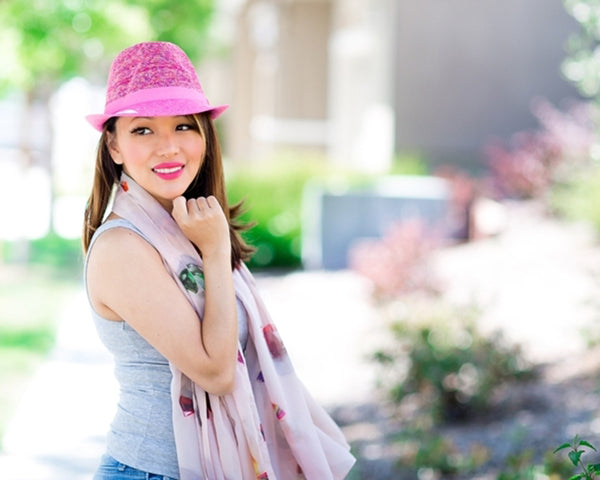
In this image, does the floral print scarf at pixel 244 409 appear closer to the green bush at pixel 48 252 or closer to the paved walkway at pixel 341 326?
the paved walkway at pixel 341 326

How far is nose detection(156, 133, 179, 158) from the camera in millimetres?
2527

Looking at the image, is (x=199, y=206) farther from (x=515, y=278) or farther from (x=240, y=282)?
(x=515, y=278)

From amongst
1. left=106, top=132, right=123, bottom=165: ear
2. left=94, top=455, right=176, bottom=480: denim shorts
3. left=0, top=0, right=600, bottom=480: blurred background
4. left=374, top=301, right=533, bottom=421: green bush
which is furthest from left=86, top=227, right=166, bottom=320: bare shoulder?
left=374, top=301, right=533, bottom=421: green bush

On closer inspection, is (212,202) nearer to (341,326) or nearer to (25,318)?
(341,326)

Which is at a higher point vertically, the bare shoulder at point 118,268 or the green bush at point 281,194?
the bare shoulder at point 118,268

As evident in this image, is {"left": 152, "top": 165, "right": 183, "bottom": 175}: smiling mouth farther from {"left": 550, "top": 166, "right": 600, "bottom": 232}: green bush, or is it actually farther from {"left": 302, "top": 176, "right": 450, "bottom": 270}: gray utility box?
{"left": 302, "top": 176, "right": 450, "bottom": 270}: gray utility box

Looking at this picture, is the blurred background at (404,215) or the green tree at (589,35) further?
the blurred background at (404,215)

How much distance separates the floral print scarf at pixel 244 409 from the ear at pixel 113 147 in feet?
0.15

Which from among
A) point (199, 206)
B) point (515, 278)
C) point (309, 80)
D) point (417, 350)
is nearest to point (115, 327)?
point (199, 206)

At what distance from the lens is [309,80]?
2386cm

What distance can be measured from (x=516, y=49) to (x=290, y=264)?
19.1 feet

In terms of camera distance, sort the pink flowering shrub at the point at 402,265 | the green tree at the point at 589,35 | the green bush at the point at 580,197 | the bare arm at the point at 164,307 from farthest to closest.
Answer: the green bush at the point at 580,197
the pink flowering shrub at the point at 402,265
the green tree at the point at 589,35
the bare arm at the point at 164,307

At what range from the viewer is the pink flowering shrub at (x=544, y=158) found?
43.8 ft

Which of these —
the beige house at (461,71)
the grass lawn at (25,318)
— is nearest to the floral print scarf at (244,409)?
the grass lawn at (25,318)
